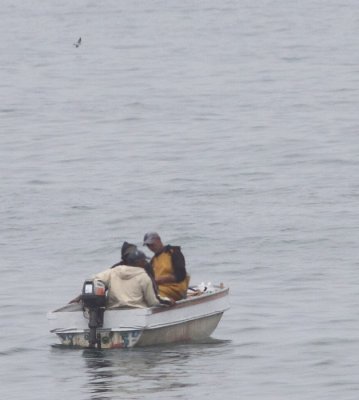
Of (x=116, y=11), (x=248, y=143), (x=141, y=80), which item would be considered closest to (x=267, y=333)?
(x=248, y=143)

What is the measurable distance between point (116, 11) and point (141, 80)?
20185 mm

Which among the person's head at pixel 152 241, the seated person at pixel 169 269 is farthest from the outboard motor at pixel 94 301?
the seated person at pixel 169 269

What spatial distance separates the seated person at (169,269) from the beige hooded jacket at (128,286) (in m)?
0.63

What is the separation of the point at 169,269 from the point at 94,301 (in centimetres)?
151

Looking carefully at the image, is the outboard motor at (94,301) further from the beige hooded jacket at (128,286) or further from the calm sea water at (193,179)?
the calm sea water at (193,179)

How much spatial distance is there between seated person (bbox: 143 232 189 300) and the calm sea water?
0.83 metres

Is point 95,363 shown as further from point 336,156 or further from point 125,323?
point 336,156

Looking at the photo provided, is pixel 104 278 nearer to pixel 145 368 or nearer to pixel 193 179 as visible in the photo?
pixel 145 368

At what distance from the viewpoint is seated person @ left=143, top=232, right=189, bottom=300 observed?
2364cm

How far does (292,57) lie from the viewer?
7250 cm

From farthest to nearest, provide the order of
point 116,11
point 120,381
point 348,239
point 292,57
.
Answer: point 116,11, point 292,57, point 348,239, point 120,381

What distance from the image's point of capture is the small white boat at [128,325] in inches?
906

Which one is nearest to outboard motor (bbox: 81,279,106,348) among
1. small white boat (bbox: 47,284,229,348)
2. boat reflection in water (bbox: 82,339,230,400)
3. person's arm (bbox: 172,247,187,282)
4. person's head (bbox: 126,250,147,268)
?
small white boat (bbox: 47,284,229,348)

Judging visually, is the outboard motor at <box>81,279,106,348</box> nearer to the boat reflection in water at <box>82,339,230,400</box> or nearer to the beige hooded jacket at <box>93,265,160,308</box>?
the beige hooded jacket at <box>93,265,160,308</box>
